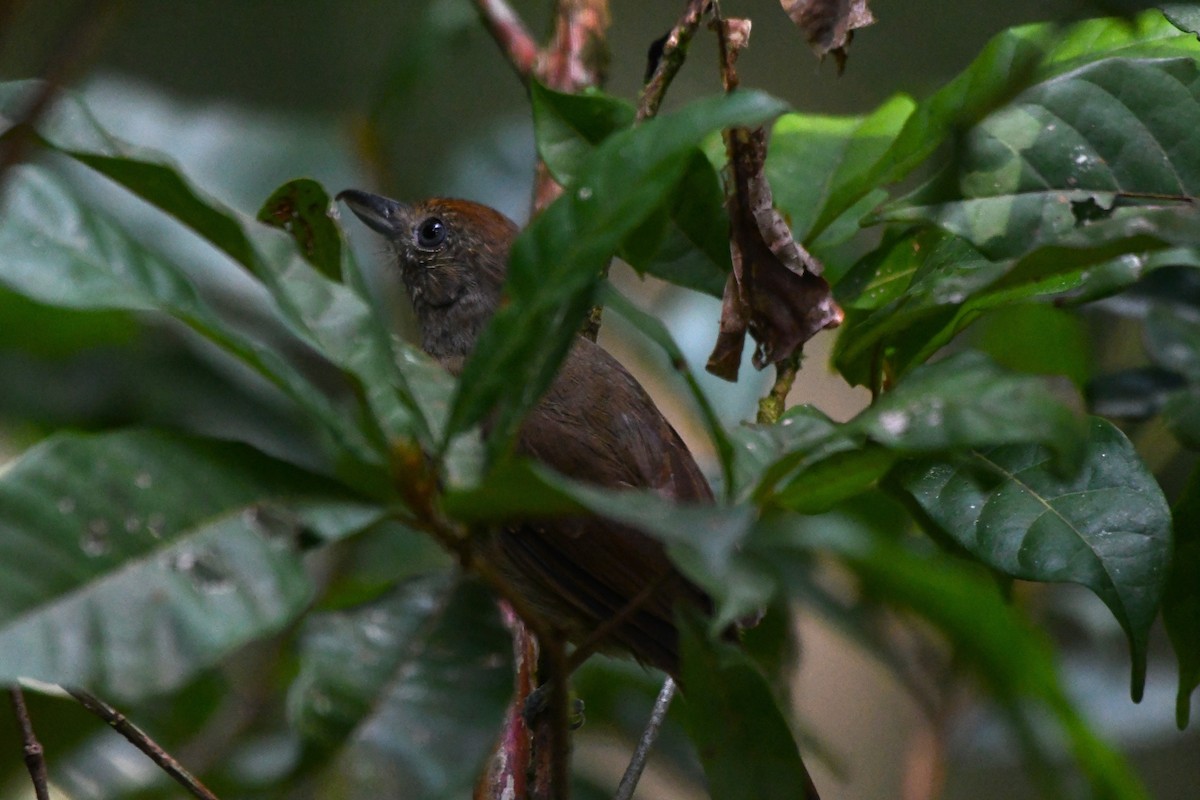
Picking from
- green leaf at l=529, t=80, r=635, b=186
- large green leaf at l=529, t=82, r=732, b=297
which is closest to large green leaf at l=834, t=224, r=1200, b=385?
large green leaf at l=529, t=82, r=732, b=297

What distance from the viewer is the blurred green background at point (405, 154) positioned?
2123 mm

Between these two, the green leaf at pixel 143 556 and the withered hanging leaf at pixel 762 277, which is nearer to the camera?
the green leaf at pixel 143 556

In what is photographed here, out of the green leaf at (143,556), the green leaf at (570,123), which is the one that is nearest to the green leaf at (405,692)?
the green leaf at (143,556)

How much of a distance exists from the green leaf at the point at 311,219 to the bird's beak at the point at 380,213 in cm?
160

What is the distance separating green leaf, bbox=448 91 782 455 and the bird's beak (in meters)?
2.13

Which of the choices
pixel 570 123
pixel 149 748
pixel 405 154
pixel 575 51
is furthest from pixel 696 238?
pixel 405 154

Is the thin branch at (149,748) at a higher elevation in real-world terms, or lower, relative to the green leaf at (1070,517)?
lower

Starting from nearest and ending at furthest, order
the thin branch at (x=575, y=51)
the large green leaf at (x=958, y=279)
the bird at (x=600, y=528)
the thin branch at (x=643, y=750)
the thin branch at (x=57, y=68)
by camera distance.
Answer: the thin branch at (x=57, y=68) → the large green leaf at (x=958, y=279) → the thin branch at (x=643, y=750) → the bird at (x=600, y=528) → the thin branch at (x=575, y=51)

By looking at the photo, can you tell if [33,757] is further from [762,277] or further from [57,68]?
[762,277]

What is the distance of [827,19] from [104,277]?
1.09m

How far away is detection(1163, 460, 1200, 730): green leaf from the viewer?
4.85 feet

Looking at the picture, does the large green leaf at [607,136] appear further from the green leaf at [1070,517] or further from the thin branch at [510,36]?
the thin branch at [510,36]

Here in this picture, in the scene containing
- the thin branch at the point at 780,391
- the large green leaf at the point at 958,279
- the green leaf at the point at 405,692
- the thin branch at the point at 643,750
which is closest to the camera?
the green leaf at the point at 405,692

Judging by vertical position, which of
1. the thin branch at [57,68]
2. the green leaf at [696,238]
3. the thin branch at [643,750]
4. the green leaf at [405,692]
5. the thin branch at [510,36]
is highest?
the thin branch at [57,68]
